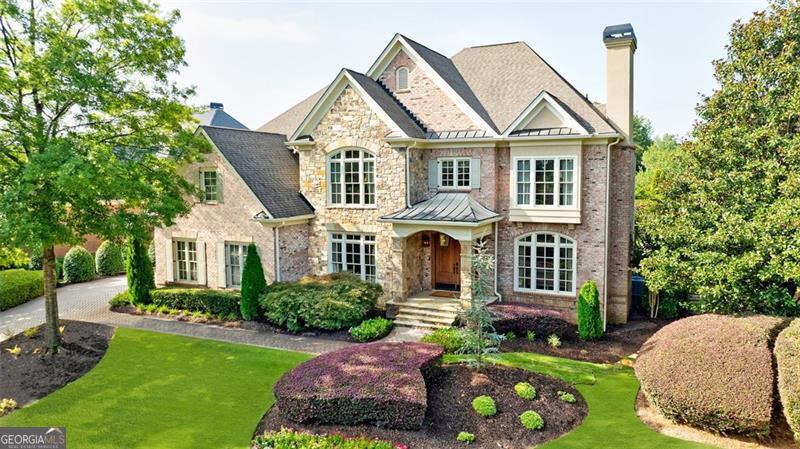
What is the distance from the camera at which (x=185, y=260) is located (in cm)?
2206

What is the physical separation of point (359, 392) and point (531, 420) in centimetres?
365

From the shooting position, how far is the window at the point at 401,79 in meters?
21.1

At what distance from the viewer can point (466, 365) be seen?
13.4 meters

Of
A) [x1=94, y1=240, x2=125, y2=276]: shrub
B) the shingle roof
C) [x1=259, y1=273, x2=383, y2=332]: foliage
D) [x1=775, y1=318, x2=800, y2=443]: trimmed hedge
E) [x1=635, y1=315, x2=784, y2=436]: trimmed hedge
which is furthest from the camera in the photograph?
[x1=94, y1=240, x2=125, y2=276]: shrub

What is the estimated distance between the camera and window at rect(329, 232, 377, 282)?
20.7m

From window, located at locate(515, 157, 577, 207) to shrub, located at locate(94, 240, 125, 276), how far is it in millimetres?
21986

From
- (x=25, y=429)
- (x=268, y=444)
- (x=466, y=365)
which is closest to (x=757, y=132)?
(x=466, y=365)

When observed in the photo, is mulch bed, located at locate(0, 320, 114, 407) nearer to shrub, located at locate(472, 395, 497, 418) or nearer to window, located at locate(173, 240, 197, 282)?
window, located at locate(173, 240, 197, 282)

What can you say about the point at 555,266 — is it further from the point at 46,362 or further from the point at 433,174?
the point at 46,362

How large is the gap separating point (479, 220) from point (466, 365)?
5.82 meters

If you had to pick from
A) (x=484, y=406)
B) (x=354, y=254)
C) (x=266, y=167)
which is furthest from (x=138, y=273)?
(x=484, y=406)

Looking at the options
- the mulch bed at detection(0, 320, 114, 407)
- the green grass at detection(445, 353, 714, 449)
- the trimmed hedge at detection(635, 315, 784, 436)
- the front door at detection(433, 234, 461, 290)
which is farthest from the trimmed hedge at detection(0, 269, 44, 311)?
the trimmed hedge at detection(635, 315, 784, 436)

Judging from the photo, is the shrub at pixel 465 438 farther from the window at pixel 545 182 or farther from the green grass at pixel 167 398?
the window at pixel 545 182

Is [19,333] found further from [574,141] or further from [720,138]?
[720,138]
